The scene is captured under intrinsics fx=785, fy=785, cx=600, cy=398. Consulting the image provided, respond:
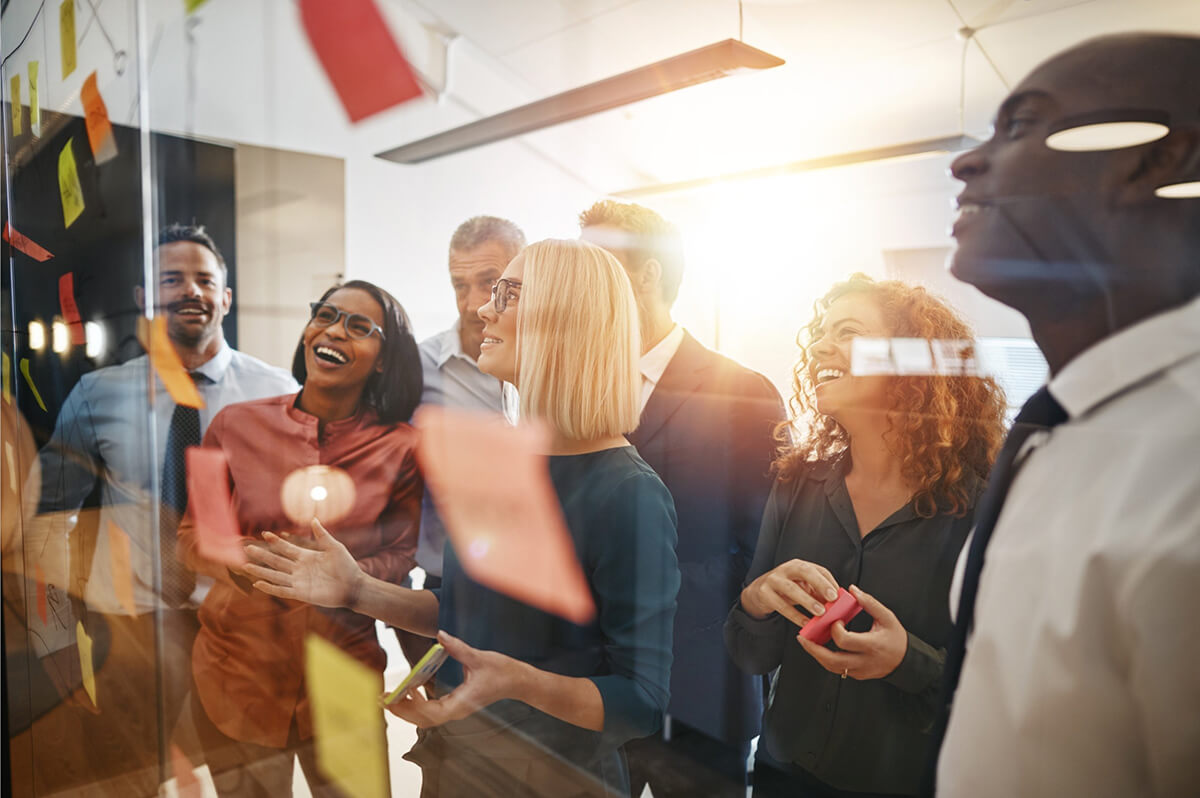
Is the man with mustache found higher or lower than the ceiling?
lower

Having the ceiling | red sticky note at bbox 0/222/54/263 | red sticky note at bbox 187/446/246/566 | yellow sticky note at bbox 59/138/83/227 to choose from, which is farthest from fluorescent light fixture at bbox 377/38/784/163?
red sticky note at bbox 0/222/54/263

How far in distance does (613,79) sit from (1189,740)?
83cm

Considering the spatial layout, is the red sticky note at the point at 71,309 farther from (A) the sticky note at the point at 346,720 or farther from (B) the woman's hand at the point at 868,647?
(B) the woman's hand at the point at 868,647

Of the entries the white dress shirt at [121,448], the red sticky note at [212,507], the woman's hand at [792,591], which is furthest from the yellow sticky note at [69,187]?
the woman's hand at [792,591]

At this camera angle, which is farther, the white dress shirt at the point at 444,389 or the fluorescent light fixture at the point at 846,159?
the white dress shirt at the point at 444,389

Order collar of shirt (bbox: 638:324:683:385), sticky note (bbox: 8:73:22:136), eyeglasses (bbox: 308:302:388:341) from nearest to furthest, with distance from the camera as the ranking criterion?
collar of shirt (bbox: 638:324:683:385) → eyeglasses (bbox: 308:302:388:341) → sticky note (bbox: 8:73:22:136)

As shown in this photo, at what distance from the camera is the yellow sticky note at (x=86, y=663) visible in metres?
2.25

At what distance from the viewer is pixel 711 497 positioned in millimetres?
856

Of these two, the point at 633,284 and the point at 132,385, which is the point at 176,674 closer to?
the point at 132,385

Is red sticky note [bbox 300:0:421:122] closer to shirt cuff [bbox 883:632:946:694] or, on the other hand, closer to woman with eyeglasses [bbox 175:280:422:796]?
woman with eyeglasses [bbox 175:280:422:796]

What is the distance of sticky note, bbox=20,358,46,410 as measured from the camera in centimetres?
240

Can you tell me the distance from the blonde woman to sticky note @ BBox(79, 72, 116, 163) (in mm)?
1468

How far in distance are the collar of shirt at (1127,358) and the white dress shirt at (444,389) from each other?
0.73 metres

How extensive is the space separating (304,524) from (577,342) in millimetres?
711
